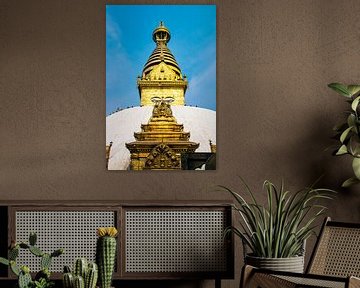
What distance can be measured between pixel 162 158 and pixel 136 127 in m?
0.30

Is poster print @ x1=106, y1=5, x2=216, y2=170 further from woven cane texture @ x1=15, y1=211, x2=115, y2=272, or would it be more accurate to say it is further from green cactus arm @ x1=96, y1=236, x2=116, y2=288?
green cactus arm @ x1=96, y1=236, x2=116, y2=288

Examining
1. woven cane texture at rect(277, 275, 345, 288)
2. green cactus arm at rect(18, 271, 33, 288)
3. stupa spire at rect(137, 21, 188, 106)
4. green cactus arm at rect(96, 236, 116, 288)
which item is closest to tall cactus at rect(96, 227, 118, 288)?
green cactus arm at rect(96, 236, 116, 288)

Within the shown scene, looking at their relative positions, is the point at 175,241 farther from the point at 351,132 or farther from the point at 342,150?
the point at 351,132

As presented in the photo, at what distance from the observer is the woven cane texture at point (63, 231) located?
15.6 feet

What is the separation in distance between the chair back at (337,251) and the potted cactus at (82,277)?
1.36 m

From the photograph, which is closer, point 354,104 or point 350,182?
point 354,104

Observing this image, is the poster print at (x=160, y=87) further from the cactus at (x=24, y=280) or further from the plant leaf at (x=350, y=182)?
the cactus at (x=24, y=280)

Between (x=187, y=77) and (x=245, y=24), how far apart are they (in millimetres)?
582

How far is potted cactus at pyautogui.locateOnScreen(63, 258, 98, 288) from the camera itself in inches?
128

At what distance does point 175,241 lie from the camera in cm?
478

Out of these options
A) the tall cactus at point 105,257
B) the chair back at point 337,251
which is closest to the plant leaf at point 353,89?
the chair back at point 337,251

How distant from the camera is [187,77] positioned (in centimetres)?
529

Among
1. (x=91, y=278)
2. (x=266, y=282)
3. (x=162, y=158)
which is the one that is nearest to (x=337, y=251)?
(x=266, y=282)

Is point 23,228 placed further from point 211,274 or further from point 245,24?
point 245,24
